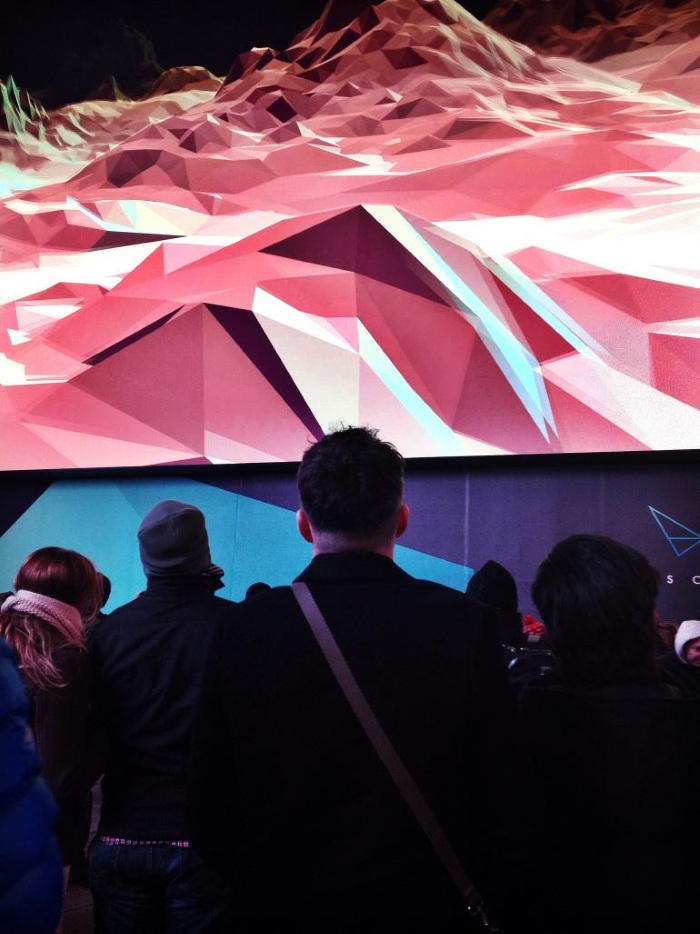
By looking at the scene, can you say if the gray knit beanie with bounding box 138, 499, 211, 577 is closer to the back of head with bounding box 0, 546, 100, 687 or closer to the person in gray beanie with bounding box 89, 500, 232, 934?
the person in gray beanie with bounding box 89, 500, 232, 934

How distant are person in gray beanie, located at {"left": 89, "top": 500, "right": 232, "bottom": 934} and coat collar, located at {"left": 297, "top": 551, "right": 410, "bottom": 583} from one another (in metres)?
Result: 0.53

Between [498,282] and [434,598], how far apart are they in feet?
15.9

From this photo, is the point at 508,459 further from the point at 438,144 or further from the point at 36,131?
the point at 36,131

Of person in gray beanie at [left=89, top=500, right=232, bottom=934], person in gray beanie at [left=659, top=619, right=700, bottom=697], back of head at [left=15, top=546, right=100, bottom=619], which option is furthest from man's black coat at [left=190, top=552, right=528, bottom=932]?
person in gray beanie at [left=659, top=619, right=700, bottom=697]

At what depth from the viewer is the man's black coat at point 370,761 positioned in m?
1.08

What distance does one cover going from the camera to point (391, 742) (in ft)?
3.60

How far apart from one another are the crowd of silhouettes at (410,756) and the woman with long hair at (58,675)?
24.2 inches

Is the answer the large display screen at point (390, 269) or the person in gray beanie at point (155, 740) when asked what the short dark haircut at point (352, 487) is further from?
the large display screen at point (390, 269)

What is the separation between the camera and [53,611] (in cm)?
187

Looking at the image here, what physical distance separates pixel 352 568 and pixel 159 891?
982mm

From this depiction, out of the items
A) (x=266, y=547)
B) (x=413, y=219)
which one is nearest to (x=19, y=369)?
(x=266, y=547)

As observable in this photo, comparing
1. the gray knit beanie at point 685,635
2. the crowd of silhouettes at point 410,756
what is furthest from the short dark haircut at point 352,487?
the gray knit beanie at point 685,635

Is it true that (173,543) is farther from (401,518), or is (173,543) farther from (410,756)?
(410,756)

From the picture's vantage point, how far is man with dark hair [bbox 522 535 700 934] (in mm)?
1188
